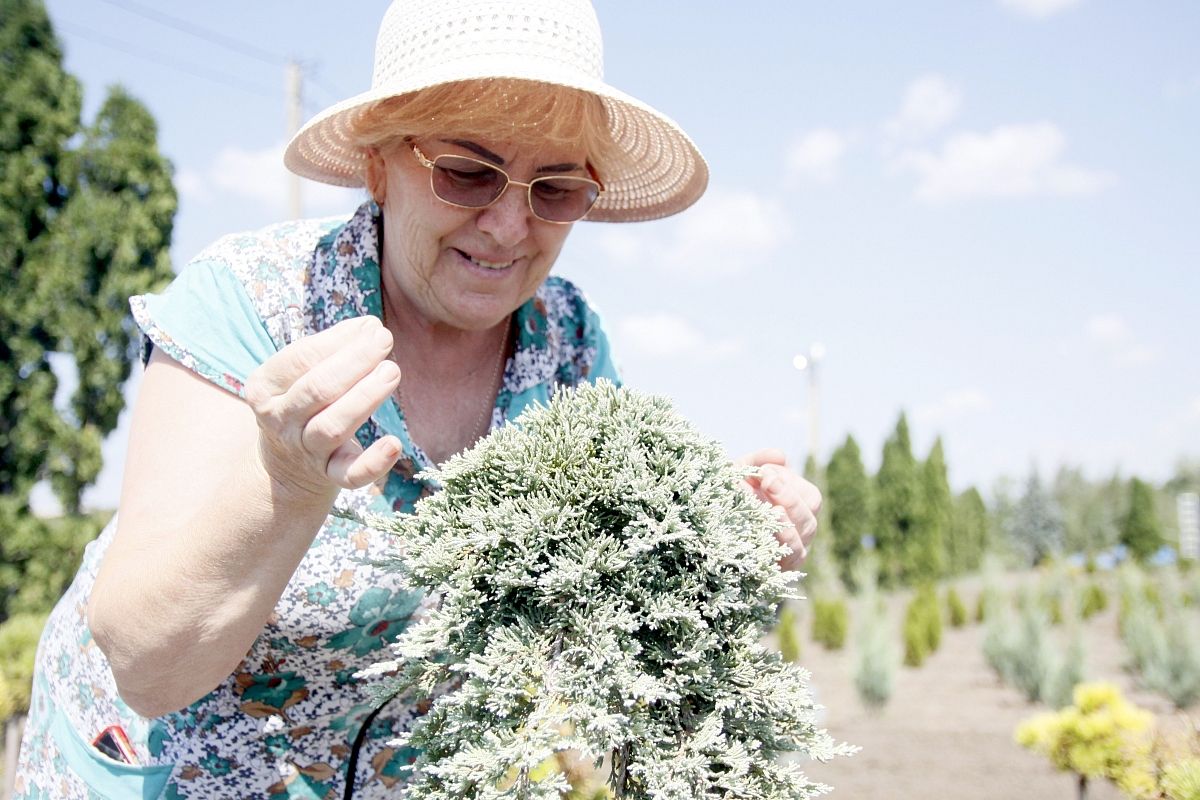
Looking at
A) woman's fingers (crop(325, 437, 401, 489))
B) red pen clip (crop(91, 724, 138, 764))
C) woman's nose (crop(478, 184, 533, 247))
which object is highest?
woman's nose (crop(478, 184, 533, 247))

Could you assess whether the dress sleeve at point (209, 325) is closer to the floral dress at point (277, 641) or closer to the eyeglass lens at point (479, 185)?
the floral dress at point (277, 641)

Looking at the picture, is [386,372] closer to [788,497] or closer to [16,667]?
[788,497]

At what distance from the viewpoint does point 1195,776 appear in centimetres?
201

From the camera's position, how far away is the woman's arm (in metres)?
1.21

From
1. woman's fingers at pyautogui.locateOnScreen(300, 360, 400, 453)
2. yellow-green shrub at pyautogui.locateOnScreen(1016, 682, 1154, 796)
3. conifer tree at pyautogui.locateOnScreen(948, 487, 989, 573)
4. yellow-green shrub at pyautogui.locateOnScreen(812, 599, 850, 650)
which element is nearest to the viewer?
woman's fingers at pyautogui.locateOnScreen(300, 360, 400, 453)

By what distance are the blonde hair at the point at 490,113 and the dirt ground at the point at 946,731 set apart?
130 inches

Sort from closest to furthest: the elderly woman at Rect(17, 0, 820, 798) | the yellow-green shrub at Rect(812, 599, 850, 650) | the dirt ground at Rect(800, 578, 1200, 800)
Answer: the elderly woman at Rect(17, 0, 820, 798), the dirt ground at Rect(800, 578, 1200, 800), the yellow-green shrub at Rect(812, 599, 850, 650)

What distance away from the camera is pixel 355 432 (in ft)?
4.53

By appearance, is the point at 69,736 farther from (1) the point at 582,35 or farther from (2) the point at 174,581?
(1) the point at 582,35

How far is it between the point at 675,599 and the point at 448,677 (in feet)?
1.17

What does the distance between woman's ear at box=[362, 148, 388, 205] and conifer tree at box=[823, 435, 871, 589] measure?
2528 cm

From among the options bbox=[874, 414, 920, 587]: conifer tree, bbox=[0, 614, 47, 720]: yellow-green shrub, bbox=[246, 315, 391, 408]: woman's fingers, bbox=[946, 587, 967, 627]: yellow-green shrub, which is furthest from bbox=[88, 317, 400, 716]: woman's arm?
bbox=[874, 414, 920, 587]: conifer tree

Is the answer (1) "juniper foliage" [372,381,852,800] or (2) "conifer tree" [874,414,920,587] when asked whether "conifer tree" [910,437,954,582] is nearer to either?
(2) "conifer tree" [874,414,920,587]

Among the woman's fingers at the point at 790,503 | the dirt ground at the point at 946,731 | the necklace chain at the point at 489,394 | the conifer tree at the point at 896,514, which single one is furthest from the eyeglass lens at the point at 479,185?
the conifer tree at the point at 896,514
